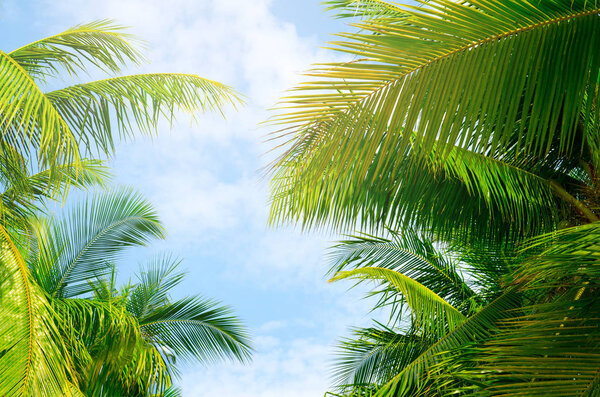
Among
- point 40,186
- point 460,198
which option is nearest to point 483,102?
point 460,198

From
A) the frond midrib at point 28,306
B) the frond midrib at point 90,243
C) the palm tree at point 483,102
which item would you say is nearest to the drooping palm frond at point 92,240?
the frond midrib at point 90,243

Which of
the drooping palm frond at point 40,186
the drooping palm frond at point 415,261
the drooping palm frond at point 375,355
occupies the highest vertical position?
the drooping palm frond at point 40,186

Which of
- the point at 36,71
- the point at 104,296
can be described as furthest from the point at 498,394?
the point at 104,296

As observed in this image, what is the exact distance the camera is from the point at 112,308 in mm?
5961

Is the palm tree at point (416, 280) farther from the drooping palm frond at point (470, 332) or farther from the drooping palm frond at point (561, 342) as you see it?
the drooping palm frond at point (561, 342)

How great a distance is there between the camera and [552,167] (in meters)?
5.07

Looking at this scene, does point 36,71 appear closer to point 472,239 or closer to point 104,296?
point 104,296

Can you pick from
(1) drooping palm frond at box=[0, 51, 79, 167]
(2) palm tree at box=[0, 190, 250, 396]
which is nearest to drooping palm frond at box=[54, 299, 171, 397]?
(2) palm tree at box=[0, 190, 250, 396]

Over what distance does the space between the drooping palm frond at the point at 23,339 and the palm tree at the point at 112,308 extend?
0.03 meters

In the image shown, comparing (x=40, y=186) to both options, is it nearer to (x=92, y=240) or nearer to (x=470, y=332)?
(x=92, y=240)

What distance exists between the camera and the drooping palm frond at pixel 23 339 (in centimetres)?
359

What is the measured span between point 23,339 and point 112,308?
2.18 meters

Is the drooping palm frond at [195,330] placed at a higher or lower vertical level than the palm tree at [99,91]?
lower

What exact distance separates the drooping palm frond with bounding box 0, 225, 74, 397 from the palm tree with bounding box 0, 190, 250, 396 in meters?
0.03
